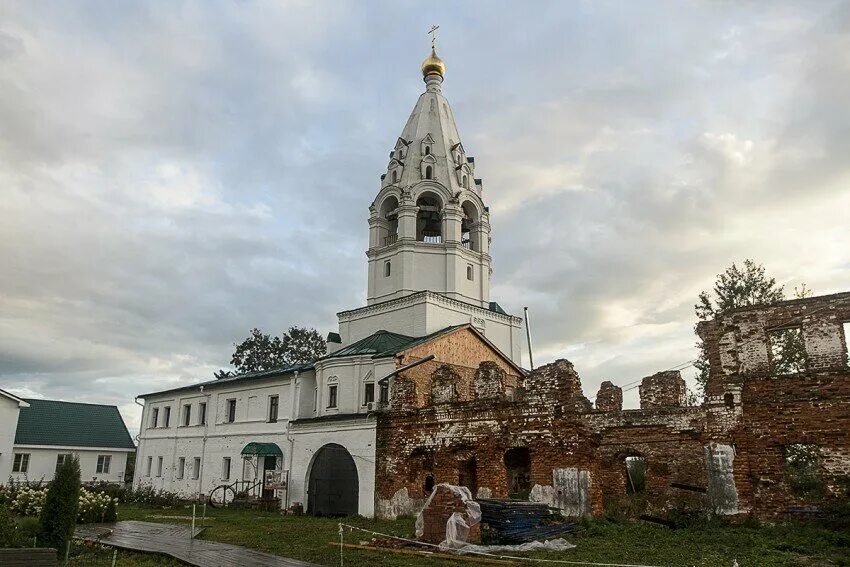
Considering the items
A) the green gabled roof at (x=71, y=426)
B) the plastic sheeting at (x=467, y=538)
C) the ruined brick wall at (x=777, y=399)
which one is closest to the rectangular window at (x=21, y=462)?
the green gabled roof at (x=71, y=426)

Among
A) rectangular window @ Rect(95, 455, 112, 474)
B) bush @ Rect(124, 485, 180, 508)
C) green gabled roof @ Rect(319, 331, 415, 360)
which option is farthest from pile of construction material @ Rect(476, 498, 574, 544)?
rectangular window @ Rect(95, 455, 112, 474)

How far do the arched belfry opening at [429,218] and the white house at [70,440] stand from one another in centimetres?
2403

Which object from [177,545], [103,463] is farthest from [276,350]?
[177,545]

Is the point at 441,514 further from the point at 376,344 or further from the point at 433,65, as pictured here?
the point at 433,65

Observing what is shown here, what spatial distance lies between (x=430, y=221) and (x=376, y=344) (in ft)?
27.9

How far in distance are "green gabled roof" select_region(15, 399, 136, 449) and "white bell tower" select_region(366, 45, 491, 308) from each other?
22.5 m

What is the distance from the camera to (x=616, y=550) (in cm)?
1280

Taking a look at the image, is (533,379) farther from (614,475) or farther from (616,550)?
(616,550)

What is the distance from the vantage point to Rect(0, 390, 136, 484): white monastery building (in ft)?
113

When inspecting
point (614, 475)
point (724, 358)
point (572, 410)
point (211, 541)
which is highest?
point (724, 358)

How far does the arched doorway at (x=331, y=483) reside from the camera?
24.8 m

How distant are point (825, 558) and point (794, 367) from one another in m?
15.5

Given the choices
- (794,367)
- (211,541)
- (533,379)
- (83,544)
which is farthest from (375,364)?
(794,367)

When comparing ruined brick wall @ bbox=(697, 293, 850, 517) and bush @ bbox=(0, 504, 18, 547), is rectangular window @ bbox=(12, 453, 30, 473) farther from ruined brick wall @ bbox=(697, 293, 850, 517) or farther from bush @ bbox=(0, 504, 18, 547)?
ruined brick wall @ bbox=(697, 293, 850, 517)
